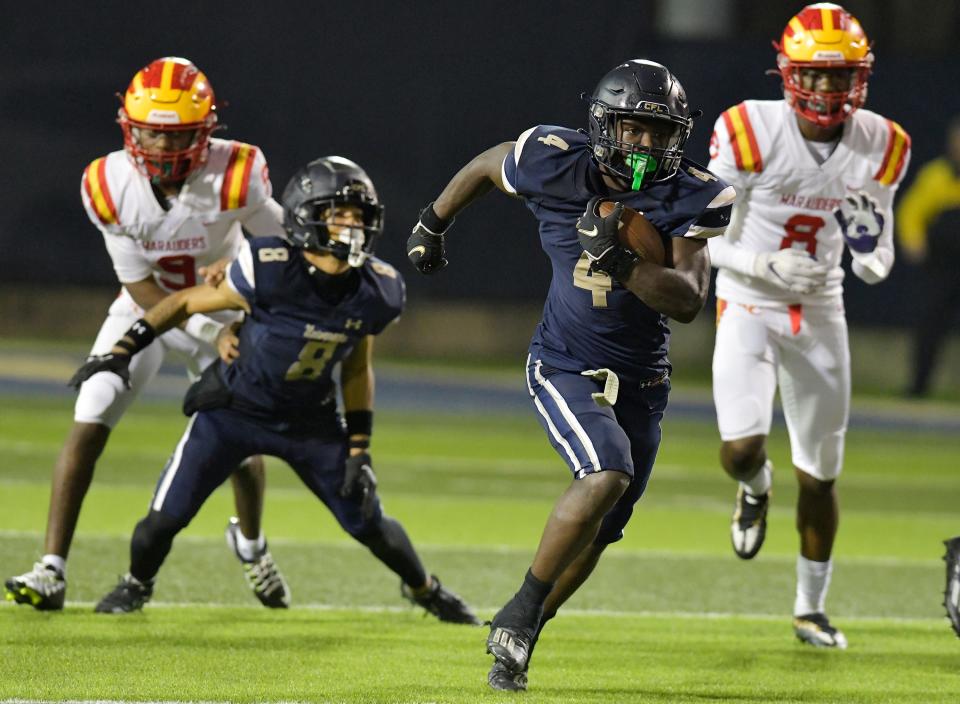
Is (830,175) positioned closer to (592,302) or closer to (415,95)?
(592,302)

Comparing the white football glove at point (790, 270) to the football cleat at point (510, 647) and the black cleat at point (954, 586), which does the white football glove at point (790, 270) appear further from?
the football cleat at point (510, 647)

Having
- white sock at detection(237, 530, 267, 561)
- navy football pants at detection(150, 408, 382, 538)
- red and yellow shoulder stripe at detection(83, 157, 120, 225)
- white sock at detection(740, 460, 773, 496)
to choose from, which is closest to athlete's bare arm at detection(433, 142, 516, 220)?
navy football pants at detection(150, 408, 382, 538)

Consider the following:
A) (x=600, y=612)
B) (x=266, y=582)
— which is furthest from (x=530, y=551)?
(x=266, y=582)

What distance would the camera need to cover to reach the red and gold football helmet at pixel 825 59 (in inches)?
193

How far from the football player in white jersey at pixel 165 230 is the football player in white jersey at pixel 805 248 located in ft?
4.90

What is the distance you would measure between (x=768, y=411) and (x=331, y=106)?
838cm

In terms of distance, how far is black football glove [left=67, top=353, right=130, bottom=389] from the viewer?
14.8 feet

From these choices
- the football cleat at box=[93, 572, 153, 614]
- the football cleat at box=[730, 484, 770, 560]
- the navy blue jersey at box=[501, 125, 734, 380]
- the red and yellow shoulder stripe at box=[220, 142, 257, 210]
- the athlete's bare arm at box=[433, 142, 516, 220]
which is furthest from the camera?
the football cleat at box=[730, 484, 770, 560]

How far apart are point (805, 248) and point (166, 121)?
2.02 m

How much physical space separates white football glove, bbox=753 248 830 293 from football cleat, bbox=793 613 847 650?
1.00 m

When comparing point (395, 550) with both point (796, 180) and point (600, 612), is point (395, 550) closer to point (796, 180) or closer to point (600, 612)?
point (600, 612)

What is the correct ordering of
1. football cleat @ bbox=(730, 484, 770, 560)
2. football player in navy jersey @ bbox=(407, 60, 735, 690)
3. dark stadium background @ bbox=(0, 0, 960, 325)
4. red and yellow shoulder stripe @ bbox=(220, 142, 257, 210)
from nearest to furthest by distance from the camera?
football player in navy jersey @ bbox=(407, 60, 735, 690) → red and yellow shoulder stripe @ bbox=(220, 142, 257, 210) → football cleat @ bbox=(730, 484, 770, 560) → dark stadium background @ bbox=(0, 0, 960, 325)

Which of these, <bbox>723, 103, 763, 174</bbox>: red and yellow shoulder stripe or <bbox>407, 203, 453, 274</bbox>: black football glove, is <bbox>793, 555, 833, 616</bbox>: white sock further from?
<bbox>407, 203, 453, 274</bbox>: black football glove

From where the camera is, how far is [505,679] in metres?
3.80
